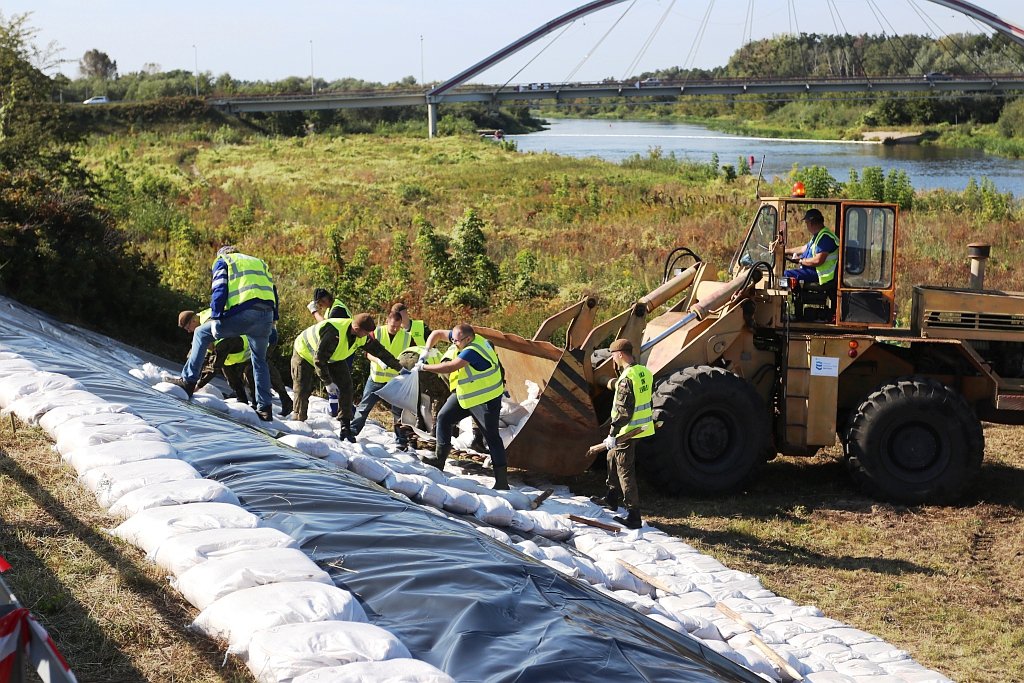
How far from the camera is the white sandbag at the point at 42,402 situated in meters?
7.68

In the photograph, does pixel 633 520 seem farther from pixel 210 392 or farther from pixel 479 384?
pixel 210 392

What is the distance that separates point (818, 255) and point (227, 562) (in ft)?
23.9

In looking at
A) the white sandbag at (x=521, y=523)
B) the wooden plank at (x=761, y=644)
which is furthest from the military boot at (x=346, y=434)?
the wooden plank at (x=761, y=644)

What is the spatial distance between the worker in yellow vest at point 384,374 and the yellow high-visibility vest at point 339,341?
0.26 m

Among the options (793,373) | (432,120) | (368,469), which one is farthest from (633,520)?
(432,120)

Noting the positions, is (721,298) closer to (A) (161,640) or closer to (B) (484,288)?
(A) (161,640)

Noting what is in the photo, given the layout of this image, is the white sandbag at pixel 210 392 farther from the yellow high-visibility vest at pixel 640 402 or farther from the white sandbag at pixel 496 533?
the yellow high-visibility vest at pixel 640 402

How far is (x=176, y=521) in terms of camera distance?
539cm

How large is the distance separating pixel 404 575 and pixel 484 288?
14883 millimetres

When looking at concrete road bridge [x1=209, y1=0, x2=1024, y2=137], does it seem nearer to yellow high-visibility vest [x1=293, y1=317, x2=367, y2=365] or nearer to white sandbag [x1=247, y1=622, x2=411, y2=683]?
yellow high-visibility vest [x1=293, y1=317, x2=367, y2=365]

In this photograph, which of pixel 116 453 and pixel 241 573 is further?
pixel 116 453

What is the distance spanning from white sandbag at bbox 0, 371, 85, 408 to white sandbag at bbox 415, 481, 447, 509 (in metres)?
2.57

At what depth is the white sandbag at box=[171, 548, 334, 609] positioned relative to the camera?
471cm

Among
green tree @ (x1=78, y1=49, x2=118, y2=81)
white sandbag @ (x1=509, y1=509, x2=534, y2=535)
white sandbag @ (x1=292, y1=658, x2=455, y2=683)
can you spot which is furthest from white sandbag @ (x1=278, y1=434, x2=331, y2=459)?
green tree @ (x1=78, y1=49, x2=118, y2=81)
